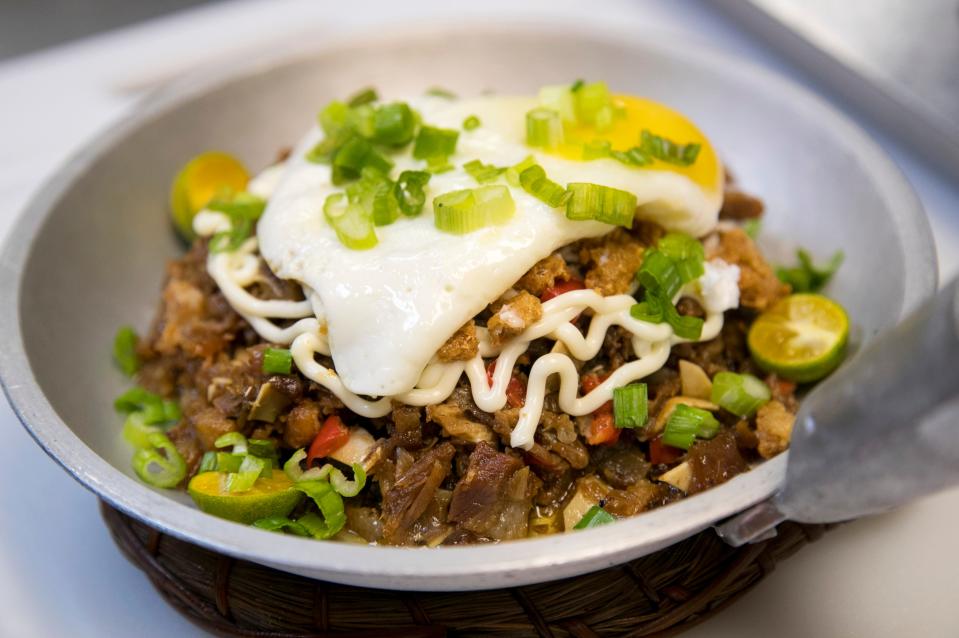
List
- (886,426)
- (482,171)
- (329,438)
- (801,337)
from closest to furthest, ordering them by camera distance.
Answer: (886,426) < (329,438) < (482,171) < (801,337)

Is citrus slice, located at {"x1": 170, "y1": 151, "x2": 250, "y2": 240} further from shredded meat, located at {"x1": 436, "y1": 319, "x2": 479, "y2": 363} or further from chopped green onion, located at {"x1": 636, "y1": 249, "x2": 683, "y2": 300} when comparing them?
chopped green onion, located at {"x1": 636, "y1": 249, "x2": 683, "y2": 300}

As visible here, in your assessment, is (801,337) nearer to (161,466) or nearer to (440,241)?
(440,241)

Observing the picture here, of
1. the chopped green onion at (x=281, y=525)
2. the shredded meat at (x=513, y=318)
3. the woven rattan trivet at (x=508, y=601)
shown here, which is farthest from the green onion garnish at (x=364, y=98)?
the woven rattan trivet at (x=508, y=601)

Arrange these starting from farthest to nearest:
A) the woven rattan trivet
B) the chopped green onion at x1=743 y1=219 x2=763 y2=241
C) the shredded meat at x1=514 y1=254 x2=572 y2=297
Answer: the chopped green onion at x1=743 y1=219 x2=763 y2=241 → the shredded meat at x1=514 y1=254 x2=572 y2=297 → the woven rattan trivet

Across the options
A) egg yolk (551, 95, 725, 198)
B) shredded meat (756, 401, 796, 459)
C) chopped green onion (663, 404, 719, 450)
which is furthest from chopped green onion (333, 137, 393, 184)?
shredded meat (756, 401, 796, 459)

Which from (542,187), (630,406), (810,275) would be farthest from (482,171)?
(810,275)

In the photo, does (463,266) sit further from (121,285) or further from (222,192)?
(121,285)
